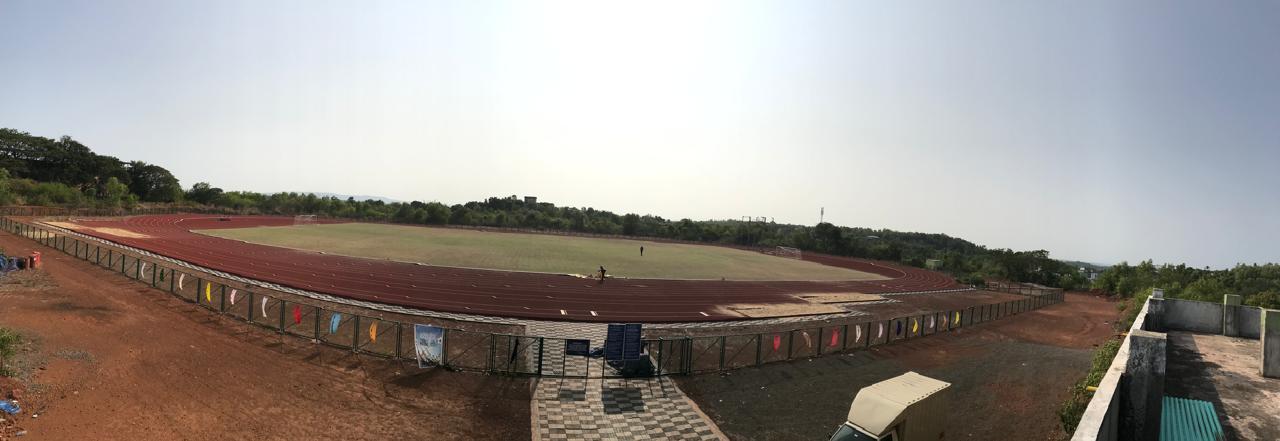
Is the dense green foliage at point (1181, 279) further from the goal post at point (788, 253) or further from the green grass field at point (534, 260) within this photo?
the goal post at point (788, 253)

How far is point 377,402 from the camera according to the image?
13789 mm

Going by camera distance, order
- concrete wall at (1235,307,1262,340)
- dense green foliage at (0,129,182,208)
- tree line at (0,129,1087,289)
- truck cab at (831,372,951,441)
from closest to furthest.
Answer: truck cab at (831,372,951,441)
concrete wall at (1235,307,1262,340)
tree line at (0,129,1087,289)
dense green foliage at (0,129,182,208)

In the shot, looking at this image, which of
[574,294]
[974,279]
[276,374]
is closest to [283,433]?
[276,374]

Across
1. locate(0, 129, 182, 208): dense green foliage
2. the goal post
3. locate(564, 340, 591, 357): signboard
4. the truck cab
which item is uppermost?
locate(0, 129, 182, 208): dense green foliage

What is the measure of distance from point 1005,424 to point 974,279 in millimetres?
52765

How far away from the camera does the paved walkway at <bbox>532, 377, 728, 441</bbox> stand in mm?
12891

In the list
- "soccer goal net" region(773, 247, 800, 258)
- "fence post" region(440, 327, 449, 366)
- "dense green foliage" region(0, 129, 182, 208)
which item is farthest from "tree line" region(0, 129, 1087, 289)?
"fence post" region(440, 327, 449, 366)

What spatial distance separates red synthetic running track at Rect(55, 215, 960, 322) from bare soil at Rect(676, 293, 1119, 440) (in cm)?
890

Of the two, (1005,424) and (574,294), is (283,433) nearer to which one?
(1005,424)

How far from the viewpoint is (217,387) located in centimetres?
1375

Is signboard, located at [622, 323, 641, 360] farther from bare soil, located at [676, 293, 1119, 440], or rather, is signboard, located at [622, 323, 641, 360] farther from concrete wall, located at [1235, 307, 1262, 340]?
concrete wall, located at [1235, 307, 1262, 340]

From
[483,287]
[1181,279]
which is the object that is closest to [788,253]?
[1181,279]

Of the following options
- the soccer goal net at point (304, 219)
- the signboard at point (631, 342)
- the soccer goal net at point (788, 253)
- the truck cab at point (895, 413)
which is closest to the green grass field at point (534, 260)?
the soccer goal net at point (788, 253)

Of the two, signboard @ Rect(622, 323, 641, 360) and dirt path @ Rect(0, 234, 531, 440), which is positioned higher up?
signboard @ Rect(622, 323, 641, 360)
